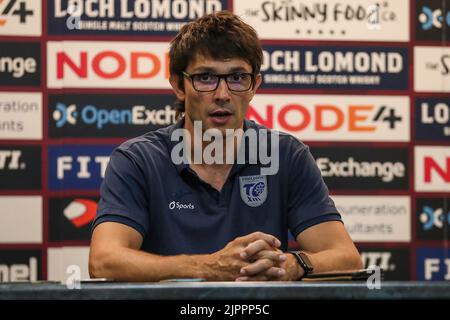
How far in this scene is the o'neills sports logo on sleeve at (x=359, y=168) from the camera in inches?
119

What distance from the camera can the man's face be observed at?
74.7 inches

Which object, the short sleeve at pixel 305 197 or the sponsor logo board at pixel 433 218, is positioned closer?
the short sleeve at pixel 305 197

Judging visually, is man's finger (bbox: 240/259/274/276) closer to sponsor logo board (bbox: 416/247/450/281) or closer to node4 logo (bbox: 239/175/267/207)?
node4 logo (bbox: 239/175/267/207)

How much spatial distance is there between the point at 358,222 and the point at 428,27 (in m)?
0.90

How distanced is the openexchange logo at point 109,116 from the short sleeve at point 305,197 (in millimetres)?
1088

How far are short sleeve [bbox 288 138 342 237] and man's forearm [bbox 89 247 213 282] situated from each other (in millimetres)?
364

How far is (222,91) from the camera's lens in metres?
1.90

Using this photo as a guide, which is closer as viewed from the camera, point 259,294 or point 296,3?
point 259,294

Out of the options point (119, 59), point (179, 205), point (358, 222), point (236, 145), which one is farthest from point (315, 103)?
point (179, 205)

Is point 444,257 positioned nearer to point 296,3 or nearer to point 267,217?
point 296,3

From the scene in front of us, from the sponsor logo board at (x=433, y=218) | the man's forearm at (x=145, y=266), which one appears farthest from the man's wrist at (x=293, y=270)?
the sponsor logo board at (x=433, y=218)

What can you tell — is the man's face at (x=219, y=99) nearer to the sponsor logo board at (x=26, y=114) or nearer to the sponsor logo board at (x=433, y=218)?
the sponsor logo board at (x=26, y=114)

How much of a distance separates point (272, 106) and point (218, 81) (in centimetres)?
113
